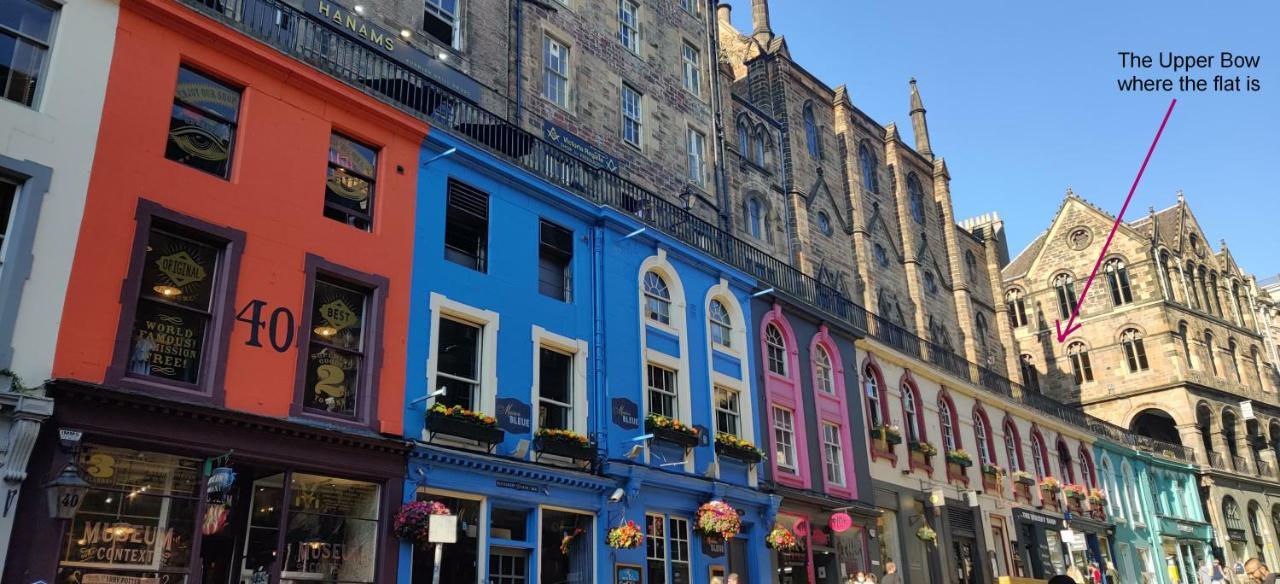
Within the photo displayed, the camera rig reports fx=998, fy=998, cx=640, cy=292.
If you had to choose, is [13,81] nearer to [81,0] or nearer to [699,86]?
[81,0]

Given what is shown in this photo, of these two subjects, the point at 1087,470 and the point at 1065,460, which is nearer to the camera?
the point at 1065,460

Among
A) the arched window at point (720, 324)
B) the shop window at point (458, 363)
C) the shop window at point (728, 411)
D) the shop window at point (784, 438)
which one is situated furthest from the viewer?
the shop window at point (784, 438)

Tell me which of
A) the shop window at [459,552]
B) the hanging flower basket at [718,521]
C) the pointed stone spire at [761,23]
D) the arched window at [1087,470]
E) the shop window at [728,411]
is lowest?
the shop window at [459,552]

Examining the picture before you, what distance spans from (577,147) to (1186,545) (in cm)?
3503

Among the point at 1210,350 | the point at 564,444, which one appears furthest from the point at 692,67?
the point at 1210,350

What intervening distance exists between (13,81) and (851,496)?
19.4 metres

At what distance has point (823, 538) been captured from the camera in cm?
2336

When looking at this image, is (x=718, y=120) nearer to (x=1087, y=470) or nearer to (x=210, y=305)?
(x=210, y=305)

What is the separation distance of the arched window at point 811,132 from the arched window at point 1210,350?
96.4 feet

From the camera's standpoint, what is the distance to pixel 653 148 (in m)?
26.1

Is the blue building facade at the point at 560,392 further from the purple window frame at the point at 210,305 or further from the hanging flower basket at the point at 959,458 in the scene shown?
the hanging flower basket at the point at 959,458

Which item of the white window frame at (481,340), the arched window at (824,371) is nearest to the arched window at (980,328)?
the arched window at (824,371)

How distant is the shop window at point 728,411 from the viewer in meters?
21.6

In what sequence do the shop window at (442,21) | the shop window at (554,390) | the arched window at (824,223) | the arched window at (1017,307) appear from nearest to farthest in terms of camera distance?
the shop window at (554,390) → the shop window at (442,21) → the arched window at (824,223) → the arched window at (1017,307)
